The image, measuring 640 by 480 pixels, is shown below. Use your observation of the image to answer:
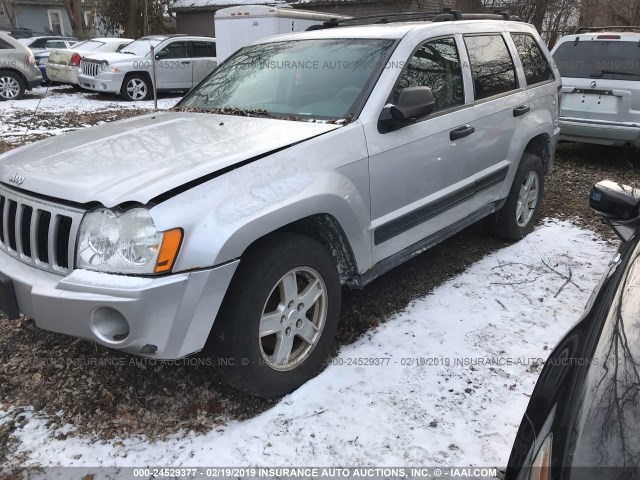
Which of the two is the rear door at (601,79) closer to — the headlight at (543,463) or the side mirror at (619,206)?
the side mirror at (619,206)

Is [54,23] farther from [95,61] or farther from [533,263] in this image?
[533,263]

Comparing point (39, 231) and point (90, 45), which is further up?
point (90, 45)

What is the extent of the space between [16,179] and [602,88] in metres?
6.79

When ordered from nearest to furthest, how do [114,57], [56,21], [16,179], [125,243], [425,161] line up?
[125,243]
[16,179]
[425,161]
[114,57]
[56,21]

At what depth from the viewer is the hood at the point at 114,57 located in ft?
41.4

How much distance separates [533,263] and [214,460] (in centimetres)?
313

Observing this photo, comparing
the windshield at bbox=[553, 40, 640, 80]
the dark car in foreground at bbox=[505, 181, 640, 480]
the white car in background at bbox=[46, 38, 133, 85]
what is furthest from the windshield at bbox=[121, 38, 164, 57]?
the dark car in foreground at bbox=[505, 181, 640, 480]

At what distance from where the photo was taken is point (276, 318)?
259cm

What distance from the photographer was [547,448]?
1.46 m

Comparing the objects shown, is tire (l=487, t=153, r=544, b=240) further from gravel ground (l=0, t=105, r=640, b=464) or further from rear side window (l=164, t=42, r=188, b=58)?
rear side window (l=164, t=42, r=188, b=58)

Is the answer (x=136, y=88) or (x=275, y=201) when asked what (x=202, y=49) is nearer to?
(x=136, y=88)

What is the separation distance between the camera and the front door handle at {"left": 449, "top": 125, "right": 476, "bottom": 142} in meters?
3.55

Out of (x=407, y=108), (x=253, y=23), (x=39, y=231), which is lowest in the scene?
(x=39, y=231)

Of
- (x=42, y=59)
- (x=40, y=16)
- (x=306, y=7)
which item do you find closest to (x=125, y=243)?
(x=42, y=59)
